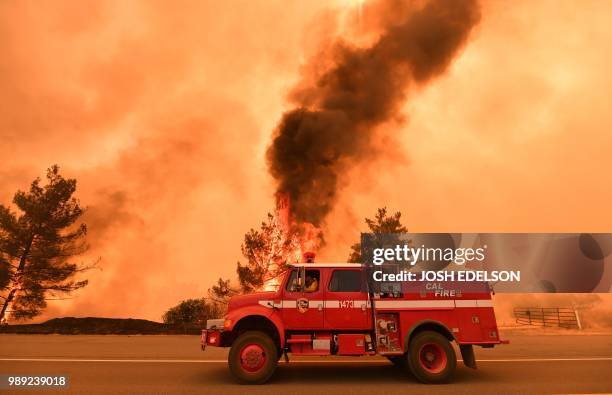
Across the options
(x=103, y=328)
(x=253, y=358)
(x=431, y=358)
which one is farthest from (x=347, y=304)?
(x=103, y=328)

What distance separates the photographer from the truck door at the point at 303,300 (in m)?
9.47

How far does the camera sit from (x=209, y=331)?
9625 mm

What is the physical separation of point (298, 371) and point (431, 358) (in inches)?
128

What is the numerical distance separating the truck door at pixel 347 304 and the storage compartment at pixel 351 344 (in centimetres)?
19

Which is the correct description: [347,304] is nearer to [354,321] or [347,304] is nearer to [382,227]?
[354,321]

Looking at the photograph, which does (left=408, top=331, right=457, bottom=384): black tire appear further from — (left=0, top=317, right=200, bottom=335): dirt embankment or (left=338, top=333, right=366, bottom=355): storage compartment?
(left=0, top=317, right=200, bottom=335): dirt embankment

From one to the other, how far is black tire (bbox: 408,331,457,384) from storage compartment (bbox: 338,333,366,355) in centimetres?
104

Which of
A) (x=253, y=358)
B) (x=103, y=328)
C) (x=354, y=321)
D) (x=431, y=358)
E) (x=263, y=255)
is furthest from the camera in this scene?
(x=263, y=255)

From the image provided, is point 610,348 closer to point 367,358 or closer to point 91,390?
point 367,358

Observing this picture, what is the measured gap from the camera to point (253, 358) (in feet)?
30.0

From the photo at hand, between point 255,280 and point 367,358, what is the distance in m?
22.5

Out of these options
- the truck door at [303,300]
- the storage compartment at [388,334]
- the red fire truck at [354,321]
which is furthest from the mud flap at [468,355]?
the truck door at [303,300]

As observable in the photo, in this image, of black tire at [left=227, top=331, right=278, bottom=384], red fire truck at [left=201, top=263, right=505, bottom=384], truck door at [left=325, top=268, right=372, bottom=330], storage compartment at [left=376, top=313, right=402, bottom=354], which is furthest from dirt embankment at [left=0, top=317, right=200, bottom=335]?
storage compartment at [left=376, top=313, right=402, bottom=354]

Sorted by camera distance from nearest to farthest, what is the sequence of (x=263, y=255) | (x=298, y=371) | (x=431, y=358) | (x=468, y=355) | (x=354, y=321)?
(x=431, y=358) < (x=354, y=321) < (x=468, y=355) < (x=298, y=371) < (x=263, y=255)
